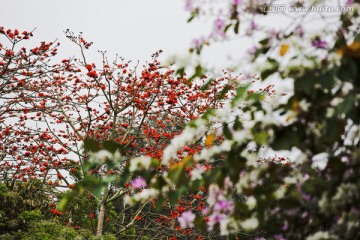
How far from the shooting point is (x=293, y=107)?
4.00 ft

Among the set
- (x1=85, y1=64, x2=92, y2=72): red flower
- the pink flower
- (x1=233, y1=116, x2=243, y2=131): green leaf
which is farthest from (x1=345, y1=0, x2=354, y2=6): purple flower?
(x1=85, y1=64, x2=92, y2=72): red flower

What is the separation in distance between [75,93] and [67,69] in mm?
1459

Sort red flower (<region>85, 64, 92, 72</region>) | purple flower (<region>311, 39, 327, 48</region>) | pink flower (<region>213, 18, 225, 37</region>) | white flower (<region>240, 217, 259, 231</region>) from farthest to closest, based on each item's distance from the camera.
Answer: red flower (<region>85, 64, 92, 72</region>) → pink flower (<region>213, 18, 225, 37</region>) → purple flower (<region>311, 39, 327, 48</region>) → white flower (<region>240, 217, 259, 231</region>)

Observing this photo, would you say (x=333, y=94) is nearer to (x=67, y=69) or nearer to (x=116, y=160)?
(x=116, y=160)

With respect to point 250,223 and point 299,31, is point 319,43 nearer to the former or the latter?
point 299,31

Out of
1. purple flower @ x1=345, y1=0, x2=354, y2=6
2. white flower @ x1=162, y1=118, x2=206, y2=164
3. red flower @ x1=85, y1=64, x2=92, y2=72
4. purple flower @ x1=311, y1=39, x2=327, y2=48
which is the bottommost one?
white flower @ x1=162, y1=118, x2=206, y2=164

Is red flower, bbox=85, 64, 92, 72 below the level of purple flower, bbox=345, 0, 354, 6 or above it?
above

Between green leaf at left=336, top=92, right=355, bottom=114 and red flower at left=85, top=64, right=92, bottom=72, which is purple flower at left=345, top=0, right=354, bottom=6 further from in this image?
red flower at left=85, top=64, right=92, bottom=72


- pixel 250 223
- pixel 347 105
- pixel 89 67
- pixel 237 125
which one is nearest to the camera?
pixel 347 105

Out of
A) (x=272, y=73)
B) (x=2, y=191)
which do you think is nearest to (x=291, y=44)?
(x=272, y=73)

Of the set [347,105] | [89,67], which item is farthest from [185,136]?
[89,67]

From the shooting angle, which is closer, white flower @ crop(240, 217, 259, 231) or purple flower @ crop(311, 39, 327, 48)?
white flower @ crop(240, 217, 259, 231)

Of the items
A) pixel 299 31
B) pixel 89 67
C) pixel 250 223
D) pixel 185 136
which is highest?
pixel 89 67

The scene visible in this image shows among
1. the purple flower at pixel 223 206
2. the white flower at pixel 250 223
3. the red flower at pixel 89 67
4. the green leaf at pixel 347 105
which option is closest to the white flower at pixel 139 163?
the purple flower at pixel 223 206
